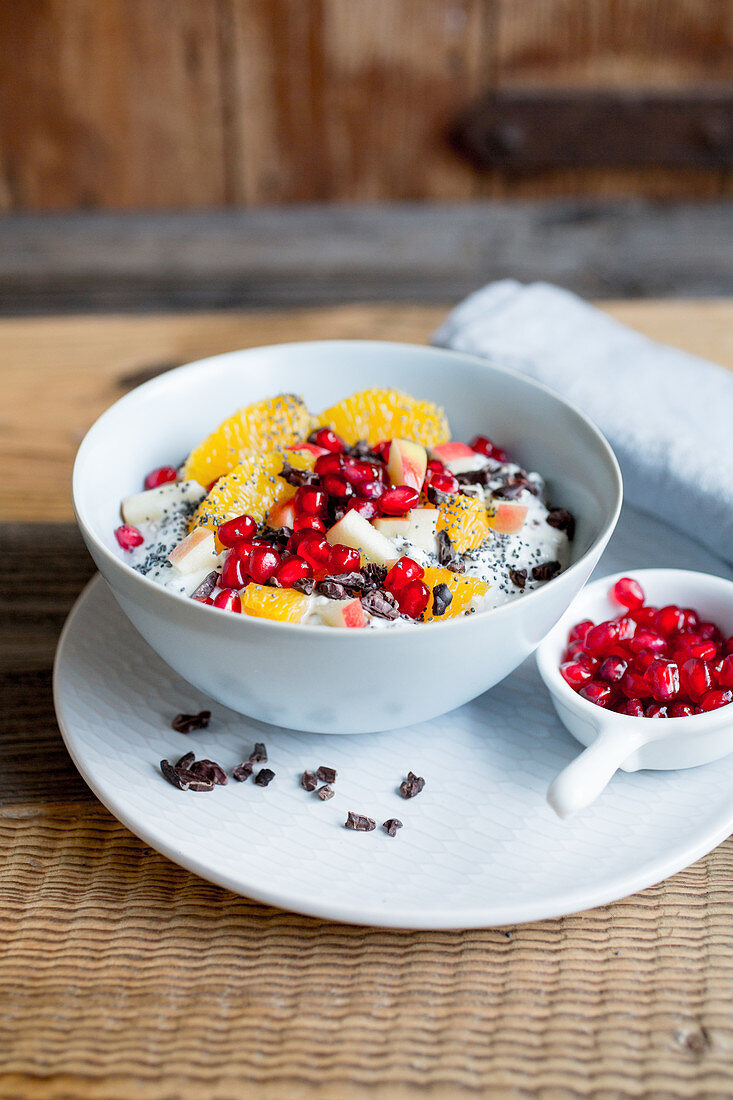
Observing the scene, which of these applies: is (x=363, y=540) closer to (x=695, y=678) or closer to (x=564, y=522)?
(x=564, y=522)

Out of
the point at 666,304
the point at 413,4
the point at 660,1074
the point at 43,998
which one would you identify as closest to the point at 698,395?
the point at 666,304

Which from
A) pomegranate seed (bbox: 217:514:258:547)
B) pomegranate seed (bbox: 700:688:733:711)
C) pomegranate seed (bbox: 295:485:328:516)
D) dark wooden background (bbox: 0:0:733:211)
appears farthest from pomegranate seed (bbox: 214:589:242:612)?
dark wooden background (bbox: 0:0:733:211)

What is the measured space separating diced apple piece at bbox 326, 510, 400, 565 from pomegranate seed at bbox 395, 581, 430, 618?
8 centimetres

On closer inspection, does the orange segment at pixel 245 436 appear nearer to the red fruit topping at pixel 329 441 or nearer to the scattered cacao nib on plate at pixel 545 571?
the red fruit topping at pixel 329 441

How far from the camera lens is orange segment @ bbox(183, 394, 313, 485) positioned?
1.72m

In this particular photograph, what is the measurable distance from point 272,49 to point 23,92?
42.5 inches

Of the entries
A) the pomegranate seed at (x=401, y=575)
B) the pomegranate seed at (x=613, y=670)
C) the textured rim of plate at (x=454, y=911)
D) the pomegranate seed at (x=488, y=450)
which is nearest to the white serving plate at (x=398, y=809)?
the textured rim of plate at (x=454, y=911)

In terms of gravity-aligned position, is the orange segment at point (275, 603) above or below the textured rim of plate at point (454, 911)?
above

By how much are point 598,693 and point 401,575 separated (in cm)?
33

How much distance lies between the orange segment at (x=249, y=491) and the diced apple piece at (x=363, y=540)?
0.53 ft

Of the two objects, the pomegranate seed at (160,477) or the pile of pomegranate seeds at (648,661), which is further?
the pomegranate seed at (160,477)

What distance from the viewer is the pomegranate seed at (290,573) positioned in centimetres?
144

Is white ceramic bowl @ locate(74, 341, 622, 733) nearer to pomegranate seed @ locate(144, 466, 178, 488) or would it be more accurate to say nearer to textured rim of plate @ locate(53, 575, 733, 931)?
pomegranate seed @ locate(144, 466, 178, 488)

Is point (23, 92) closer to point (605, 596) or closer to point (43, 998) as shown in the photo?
point (605, 596)
